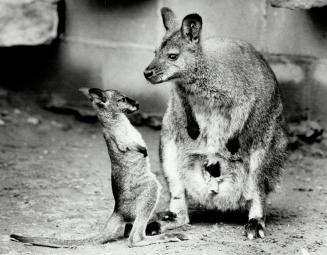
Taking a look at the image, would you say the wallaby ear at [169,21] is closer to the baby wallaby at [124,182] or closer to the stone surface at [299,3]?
the baby wallaby at [124,182]

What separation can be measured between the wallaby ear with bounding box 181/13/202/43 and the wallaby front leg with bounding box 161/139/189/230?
2.82 feet

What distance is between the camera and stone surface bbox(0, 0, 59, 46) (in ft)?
25.6

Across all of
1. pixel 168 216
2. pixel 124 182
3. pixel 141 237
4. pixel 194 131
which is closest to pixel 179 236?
pixel 141 237

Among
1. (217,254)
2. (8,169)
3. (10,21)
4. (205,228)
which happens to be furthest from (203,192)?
(10,21)

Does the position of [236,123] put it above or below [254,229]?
above

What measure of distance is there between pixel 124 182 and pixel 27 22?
11.6ft

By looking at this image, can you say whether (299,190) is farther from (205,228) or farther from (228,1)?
(228,1)

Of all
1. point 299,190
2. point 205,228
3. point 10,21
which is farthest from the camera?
point 10,21

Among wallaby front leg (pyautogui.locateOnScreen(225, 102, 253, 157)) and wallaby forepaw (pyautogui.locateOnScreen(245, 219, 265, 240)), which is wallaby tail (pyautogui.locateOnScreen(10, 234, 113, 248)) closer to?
wallaby forepaw (pyautogui.locateOnScreen(245, 219, 265, 240))

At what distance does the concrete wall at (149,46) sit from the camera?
23.3 feet

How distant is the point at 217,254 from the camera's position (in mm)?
4789

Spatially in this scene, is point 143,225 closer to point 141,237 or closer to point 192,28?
point 141,237

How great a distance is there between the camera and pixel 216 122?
17.9 ft

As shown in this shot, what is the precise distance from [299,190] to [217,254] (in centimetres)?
202
